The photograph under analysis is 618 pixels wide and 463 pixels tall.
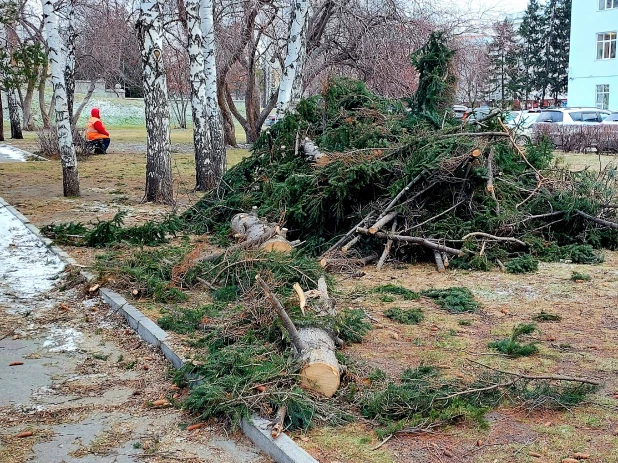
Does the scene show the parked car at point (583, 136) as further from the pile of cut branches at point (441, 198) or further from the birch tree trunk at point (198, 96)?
the pile of cut branches at point (441, 198)

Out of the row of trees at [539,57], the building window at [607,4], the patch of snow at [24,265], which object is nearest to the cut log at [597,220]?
the patch of snow at [24,265]

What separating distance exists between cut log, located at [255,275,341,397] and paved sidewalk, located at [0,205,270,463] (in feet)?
2.10

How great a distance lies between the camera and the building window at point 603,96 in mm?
47250

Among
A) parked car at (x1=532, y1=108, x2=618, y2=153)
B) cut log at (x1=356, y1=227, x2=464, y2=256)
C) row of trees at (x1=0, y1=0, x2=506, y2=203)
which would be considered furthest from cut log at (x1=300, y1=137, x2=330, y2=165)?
parked car at (x1=532, y1=108, x2=618, y2=153)

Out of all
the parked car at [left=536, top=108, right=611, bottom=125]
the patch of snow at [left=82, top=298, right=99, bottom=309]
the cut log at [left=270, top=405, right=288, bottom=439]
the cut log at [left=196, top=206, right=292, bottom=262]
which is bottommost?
the patch of snow at [left=82, top=298, right=99, bottom=309]

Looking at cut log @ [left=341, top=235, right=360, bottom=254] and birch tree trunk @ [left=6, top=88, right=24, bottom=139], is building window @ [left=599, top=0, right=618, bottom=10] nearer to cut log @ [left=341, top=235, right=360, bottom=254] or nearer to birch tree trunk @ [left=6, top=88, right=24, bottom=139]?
birch tree trunk @ [left=6, top=88, right=24, bottom=139]

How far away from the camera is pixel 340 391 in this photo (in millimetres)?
5035

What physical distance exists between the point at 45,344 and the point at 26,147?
26.1 meters

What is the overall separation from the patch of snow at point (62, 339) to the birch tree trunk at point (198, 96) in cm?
908

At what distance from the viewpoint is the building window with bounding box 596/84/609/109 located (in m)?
47.2

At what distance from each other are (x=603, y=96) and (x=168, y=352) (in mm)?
47366

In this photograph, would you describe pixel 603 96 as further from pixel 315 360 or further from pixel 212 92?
pixel 315 360

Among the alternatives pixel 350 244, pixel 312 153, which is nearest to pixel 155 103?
pixel 312 153

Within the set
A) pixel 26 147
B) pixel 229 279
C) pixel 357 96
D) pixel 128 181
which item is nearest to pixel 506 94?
pixel 26 147
